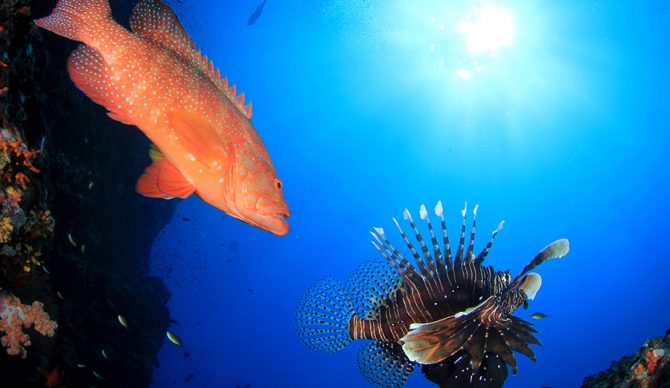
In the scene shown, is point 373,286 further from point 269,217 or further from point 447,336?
point 269,217

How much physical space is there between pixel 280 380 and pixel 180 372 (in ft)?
56.6

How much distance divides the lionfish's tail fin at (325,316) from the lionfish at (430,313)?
1cm

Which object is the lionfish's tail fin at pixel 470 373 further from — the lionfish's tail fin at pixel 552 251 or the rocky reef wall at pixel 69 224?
the rocky reef wall at pixel 69 224

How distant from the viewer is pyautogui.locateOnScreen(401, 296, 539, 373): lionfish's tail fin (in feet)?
8.05

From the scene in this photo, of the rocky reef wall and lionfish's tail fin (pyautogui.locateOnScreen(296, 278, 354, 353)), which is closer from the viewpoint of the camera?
the rocky reef wall

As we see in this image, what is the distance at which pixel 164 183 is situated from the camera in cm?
205

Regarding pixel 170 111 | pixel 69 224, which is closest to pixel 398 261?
pixel 170 111

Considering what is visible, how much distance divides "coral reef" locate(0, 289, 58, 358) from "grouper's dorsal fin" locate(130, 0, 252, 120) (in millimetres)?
2220

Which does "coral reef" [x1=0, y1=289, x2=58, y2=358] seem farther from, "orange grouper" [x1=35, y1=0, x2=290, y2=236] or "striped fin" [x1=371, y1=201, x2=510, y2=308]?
"striped fin" [x1=371, y1=201, x2=510, y2=308]

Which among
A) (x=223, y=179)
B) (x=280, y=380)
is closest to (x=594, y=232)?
(x=223, y=179)

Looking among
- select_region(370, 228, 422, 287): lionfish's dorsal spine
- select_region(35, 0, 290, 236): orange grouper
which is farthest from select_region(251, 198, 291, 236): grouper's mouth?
select_region(370, 228, 422, 287): lionfish's dorsal spine

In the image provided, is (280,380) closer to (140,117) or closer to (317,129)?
(317,129)

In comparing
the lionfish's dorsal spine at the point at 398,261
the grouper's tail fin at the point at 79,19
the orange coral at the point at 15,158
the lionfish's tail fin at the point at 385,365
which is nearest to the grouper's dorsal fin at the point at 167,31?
the grouper's tail fin at the point at 79,19

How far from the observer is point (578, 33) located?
→ 2016 cm
